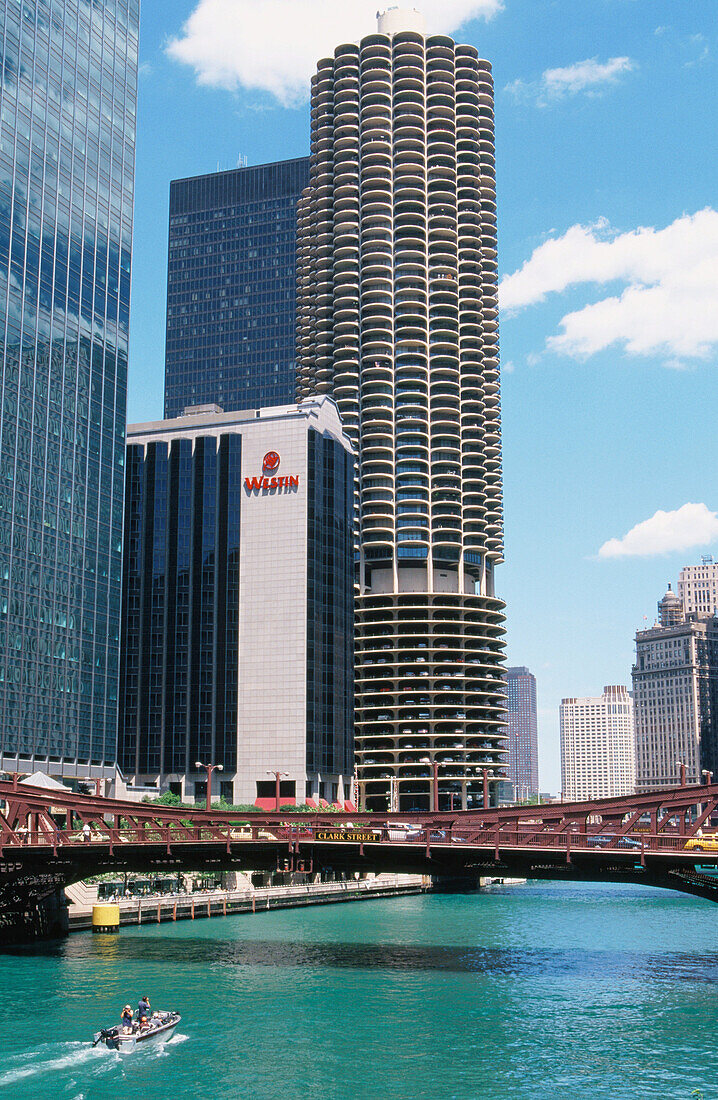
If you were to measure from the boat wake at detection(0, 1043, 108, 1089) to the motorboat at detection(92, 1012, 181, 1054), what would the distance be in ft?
2.19

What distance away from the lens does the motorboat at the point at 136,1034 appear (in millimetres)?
55969

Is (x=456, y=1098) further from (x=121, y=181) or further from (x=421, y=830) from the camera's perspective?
(x=121, y=181)

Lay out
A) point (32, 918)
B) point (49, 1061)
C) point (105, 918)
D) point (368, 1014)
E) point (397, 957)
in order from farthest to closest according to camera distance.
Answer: point (105, 918), point (32, 918), point (397, 957), point (368, 1014), point (49, 1061)

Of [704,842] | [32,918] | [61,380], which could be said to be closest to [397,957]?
[704,842]

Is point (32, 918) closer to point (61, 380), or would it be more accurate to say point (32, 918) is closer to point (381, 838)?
point (381, 838)

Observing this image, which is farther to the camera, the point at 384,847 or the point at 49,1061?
the point at 384,847

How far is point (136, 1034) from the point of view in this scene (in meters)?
56.5

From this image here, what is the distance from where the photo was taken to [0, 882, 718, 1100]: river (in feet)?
171

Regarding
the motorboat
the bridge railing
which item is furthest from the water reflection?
the motorboat

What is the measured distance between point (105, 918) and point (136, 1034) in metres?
47.8

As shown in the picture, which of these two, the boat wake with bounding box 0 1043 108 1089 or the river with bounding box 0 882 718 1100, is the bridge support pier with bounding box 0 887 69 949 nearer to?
the river with bounding box 0 882 718 1100

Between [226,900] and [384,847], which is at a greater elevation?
[384,847]

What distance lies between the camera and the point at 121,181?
184875 millimetres

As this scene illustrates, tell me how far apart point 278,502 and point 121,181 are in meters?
57.0
